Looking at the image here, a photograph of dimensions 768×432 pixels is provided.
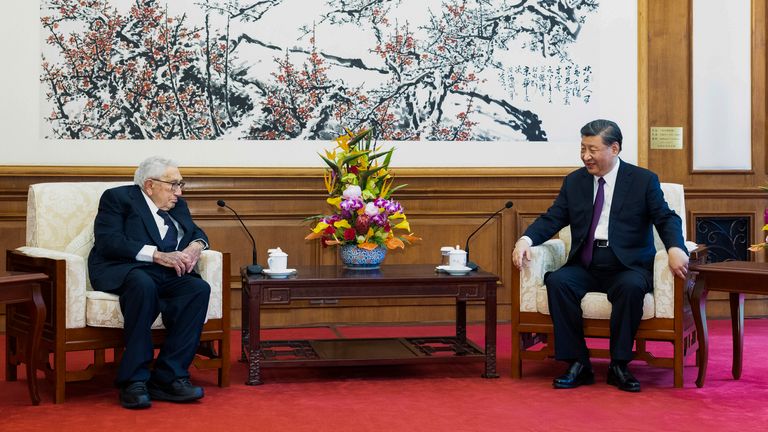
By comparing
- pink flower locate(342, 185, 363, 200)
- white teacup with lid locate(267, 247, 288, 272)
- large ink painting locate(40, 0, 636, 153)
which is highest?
large ink painting locate(40, 0, 636, 153)

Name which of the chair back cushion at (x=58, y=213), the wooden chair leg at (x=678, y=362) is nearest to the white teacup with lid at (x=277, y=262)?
the chair back cushion at (x=58, y=213)

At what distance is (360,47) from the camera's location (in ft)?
19.0

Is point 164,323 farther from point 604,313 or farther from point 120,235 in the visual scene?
point 604,313

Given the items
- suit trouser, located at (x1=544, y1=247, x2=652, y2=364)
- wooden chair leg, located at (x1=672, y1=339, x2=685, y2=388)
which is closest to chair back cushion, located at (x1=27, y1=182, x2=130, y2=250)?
suit trouser, located at (x1=544, y1=247, x2=652, y2=364)

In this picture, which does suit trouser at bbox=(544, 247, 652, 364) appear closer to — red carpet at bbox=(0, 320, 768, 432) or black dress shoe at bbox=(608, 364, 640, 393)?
black dress shoe at bbox=(608, 364, 640, 393)

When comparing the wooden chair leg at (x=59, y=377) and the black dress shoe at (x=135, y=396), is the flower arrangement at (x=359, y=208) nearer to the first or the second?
the black dress shoe at (x=135, y=396)

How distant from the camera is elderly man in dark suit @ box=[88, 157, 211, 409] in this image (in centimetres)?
384

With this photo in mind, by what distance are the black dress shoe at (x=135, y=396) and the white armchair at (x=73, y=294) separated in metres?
0.24

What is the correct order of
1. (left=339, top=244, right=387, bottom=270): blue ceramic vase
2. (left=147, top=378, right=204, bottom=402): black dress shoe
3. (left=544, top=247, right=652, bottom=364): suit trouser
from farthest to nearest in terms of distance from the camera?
(left=339, top=244, right=387, bottom=270): blue ceramic vase, (left=544, top=247, right=652, bottom=364): suit trouser, (left=147, top=378, right=204, bottom=402): black dress shoe

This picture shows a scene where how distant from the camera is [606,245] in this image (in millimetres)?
4379

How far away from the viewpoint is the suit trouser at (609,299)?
161 inches

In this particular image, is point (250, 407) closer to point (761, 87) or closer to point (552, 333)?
point (552, 333)

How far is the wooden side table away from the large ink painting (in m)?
1.93

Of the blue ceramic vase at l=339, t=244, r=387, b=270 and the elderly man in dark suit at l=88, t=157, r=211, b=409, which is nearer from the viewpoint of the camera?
the elderly man in dark suit at l=88, t=157, r=211, b=409
